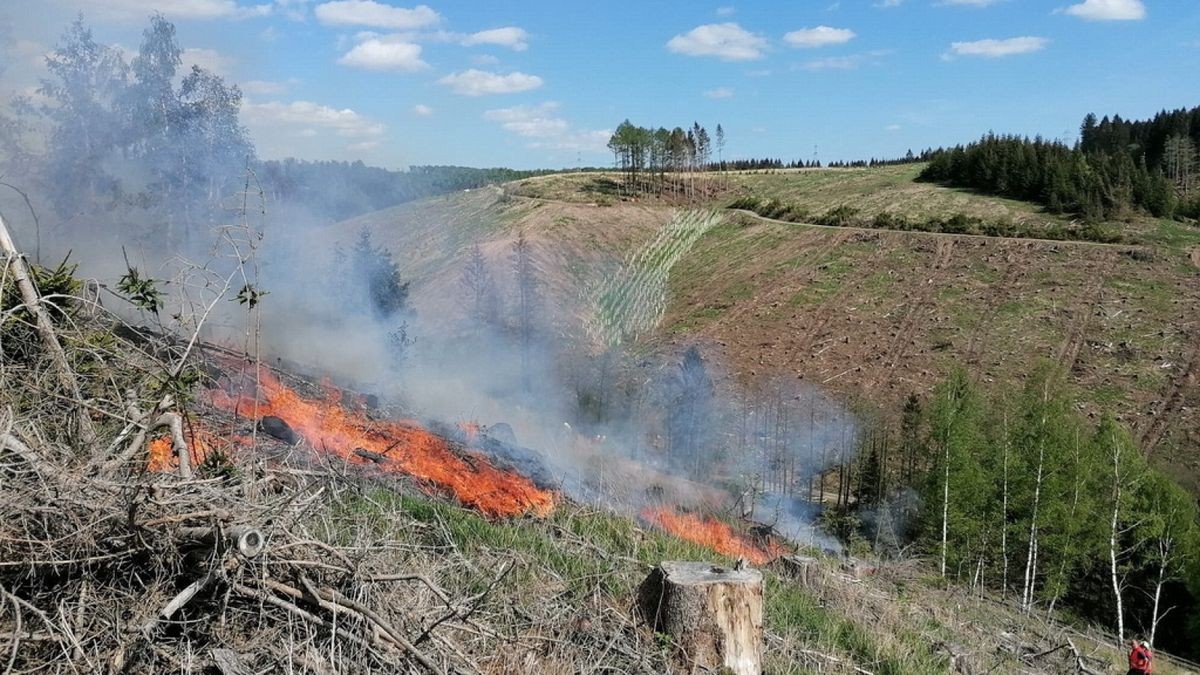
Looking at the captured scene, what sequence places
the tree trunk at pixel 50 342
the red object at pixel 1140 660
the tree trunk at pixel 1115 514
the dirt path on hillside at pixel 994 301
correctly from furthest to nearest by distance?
1. the dirt path on hillside at pixel 994 301
2. the tree trunk at pixel 1115 514
3. the red object at pixel 1140 660
4. the tree trunk at pixel 50 342

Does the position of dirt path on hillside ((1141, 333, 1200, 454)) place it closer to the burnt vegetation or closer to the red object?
the burnt vegetation

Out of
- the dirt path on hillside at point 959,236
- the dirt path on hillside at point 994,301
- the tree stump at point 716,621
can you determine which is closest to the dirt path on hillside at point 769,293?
the dirt path on hillside at point 959,236

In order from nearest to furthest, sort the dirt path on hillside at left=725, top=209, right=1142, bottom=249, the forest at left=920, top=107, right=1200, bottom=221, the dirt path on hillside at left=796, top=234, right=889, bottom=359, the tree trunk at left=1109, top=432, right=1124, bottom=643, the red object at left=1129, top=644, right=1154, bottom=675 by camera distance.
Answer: the red object at left=1129, top=644, right=1154, bottom=675, the tree trunk at left=1109, top=432, right=1124, bottom=643, the dirt path on hillside at left=796, top=234, right=889, bottom=359, the dirt path on hillside at left=725, top=209, right=1142, bottom=249, the forest at left=920, top=107, right=1200, bottom=221

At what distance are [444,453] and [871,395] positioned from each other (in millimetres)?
32935

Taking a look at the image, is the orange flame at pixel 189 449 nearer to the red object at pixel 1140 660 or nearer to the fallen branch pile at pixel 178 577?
the fallen branch pile at pixel 178 577

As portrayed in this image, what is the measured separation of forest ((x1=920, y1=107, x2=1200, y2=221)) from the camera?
200 feet

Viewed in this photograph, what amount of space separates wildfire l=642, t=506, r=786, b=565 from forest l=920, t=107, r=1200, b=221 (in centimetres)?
6077

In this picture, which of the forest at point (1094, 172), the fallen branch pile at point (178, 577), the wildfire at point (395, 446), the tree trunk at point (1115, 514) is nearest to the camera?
the fallen branch pile at point (178, 577)

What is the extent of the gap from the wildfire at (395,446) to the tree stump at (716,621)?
21.5ft

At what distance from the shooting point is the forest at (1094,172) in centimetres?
6097

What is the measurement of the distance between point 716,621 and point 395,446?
8645 millimetres

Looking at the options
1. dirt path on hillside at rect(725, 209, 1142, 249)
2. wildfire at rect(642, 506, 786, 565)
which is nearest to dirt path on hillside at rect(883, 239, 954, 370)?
dirt path on hillside at rect(725, 209, 1142, 249)

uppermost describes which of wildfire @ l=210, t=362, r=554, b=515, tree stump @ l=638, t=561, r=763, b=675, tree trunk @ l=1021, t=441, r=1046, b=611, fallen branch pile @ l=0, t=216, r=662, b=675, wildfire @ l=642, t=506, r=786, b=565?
fallen branch pile @ l=0, t=216, r=662, b=675

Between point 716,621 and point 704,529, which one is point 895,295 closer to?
point 704,529
